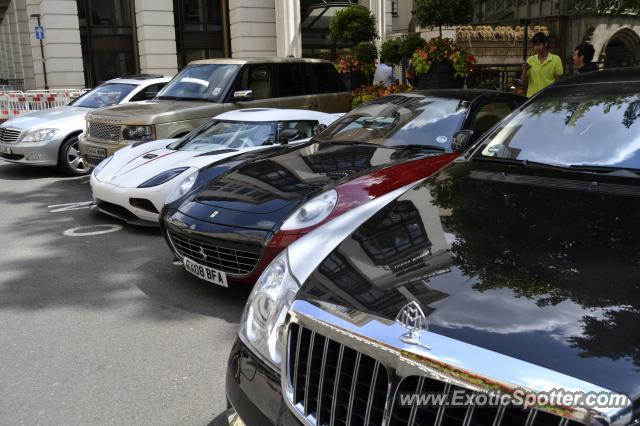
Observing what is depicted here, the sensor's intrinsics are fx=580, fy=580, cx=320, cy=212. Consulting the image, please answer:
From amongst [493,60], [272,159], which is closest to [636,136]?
[272,159]

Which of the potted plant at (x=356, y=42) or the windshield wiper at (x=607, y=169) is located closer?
the windshield wiper at (x=607, y=169)

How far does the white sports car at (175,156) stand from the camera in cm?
616

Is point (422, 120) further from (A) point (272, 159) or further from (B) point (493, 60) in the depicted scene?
(B) point (493, 60)

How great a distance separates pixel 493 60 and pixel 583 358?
44.9ft

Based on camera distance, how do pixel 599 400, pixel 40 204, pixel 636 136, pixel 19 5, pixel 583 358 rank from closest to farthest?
1. pixel 599 400
2. pixel 583 358
3. pixel 636 136
4. pixel 40 204
5. pixel 19 5

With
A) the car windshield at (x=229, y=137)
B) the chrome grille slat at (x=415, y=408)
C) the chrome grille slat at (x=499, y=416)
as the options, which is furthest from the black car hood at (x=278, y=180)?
the chrome grille slat at (x=499, y=416)

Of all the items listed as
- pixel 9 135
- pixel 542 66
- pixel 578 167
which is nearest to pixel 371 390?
pixel 578 167

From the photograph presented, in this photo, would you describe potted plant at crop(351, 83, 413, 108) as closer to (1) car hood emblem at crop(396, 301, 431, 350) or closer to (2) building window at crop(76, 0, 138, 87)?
(1) car hood emblem at crop(396, 301, 431, 350)

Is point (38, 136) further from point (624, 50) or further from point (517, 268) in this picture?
point (624, 50)

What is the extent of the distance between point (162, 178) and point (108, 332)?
7.86 feet

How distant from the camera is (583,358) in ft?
4.90

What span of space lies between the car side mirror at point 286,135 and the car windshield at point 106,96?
5574mm

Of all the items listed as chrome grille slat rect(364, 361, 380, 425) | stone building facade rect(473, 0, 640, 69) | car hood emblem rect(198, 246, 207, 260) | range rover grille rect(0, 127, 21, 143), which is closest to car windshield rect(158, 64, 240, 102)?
range rover grille rect(0, 127, 21, 143)

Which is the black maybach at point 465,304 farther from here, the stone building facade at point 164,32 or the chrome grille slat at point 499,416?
the stone building facade at point 164,32
